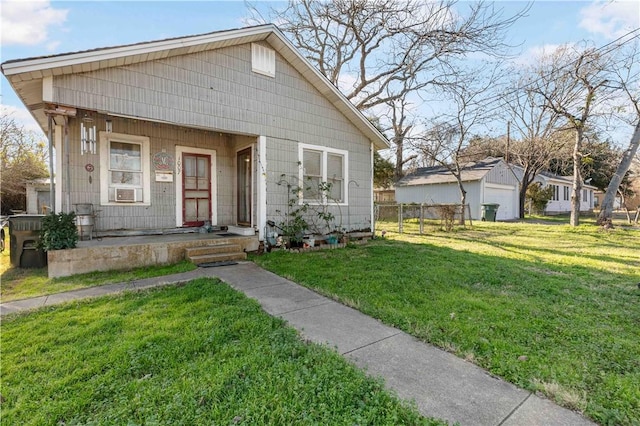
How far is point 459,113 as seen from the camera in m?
14.3

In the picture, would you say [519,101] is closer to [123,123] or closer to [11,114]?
[123,123]

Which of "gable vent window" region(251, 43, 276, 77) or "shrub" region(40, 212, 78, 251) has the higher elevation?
"gable vent window" region(251, 43, 276, 77)

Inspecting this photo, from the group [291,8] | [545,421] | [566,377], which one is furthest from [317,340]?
[291,8]

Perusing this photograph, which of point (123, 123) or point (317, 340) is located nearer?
point (317, 340)

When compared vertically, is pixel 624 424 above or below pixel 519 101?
below

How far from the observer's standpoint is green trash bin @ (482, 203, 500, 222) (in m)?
17.5

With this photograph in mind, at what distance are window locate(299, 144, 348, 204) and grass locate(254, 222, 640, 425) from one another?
1705mm

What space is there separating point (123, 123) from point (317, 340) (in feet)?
22.5

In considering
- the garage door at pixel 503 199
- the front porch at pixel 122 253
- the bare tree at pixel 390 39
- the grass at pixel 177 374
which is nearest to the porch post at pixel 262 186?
the front porch at pixel 122 253

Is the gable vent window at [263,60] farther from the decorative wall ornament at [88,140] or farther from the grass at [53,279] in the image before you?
the grass at [53,279]

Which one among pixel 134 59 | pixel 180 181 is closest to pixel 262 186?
pixel 180 181

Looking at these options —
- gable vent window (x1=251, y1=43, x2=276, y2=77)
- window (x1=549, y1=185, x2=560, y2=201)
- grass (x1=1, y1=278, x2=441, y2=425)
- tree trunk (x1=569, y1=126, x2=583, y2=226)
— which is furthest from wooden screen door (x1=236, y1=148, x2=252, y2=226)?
window (x1=549, y1=185, x2=560, y2=201)

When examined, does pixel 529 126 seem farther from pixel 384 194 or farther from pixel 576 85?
pixel 384 194

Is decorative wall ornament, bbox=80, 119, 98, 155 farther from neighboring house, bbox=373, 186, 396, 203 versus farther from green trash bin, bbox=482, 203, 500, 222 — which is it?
neighboring house, bbox=373, 186, 396, 203
